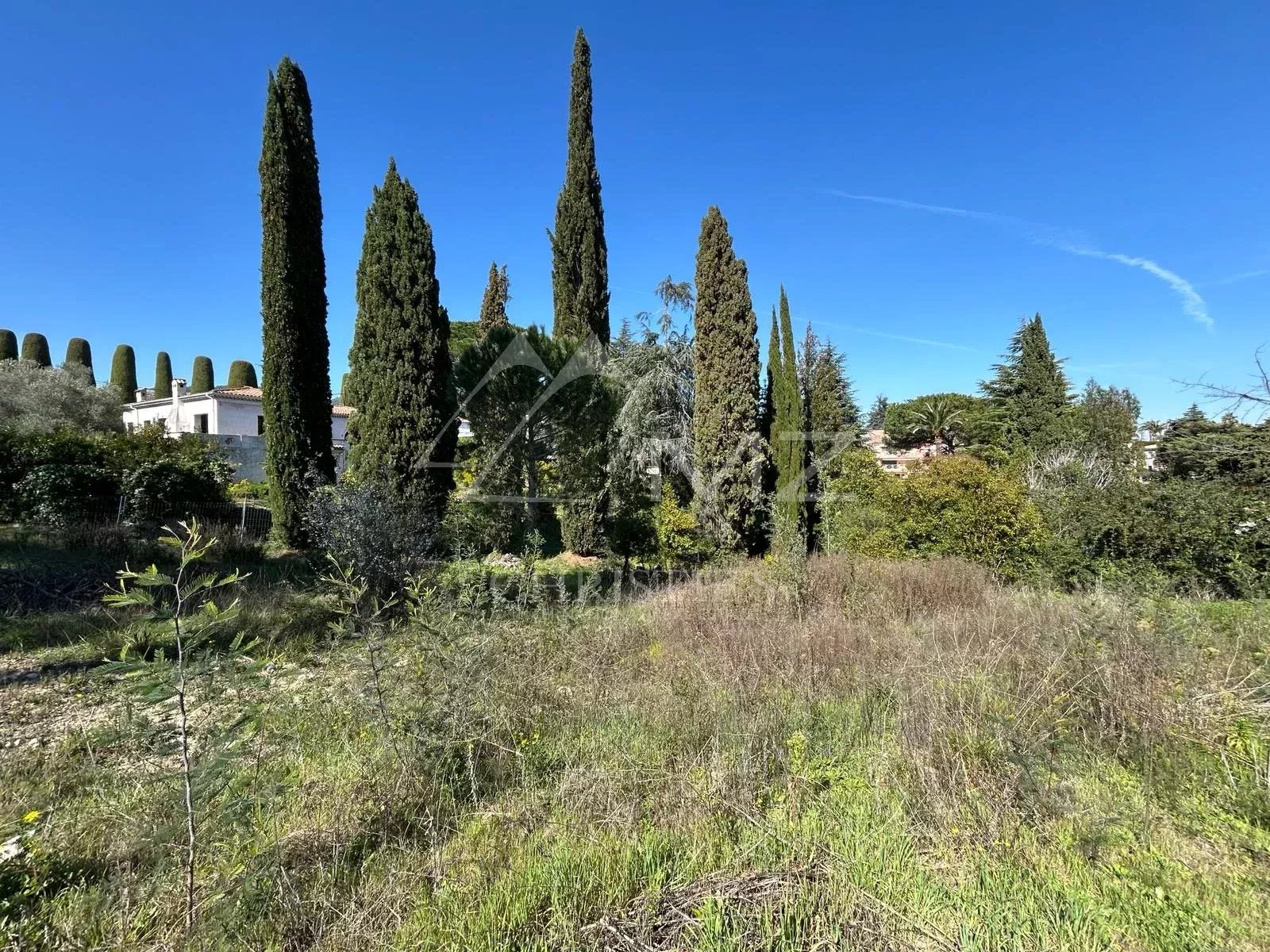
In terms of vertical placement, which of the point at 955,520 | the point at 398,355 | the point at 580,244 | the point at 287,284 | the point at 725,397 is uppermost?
the point at 580,244

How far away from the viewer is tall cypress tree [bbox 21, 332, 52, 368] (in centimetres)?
2620

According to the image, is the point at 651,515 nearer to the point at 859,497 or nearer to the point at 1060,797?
the point at 859,497

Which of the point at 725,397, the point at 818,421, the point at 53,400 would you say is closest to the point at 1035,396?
the point at 818,421

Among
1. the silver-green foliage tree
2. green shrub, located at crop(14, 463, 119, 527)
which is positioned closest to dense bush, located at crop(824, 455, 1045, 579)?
green shrub, located at crop(14, 463, 119, 527)

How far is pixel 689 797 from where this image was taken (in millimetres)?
2596

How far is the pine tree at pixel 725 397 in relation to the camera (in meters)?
11.6

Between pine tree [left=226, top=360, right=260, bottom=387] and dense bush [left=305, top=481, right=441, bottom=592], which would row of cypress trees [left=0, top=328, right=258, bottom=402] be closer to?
pine tree [left=226, top=360, right=260, bottom=387]

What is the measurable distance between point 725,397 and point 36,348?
111 feet

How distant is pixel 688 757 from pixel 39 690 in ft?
16.2

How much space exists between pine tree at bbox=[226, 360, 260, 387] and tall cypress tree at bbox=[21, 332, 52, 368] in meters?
7.12

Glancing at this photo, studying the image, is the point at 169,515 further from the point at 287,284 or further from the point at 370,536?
the point at 370,536

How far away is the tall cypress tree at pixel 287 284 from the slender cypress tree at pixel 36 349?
1001 inches

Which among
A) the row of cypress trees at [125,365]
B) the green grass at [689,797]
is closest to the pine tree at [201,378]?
the row of cypress trees at [125,365]

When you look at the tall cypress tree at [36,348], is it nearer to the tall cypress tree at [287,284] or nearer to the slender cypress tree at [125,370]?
the slender cypress tree at [125,370]
